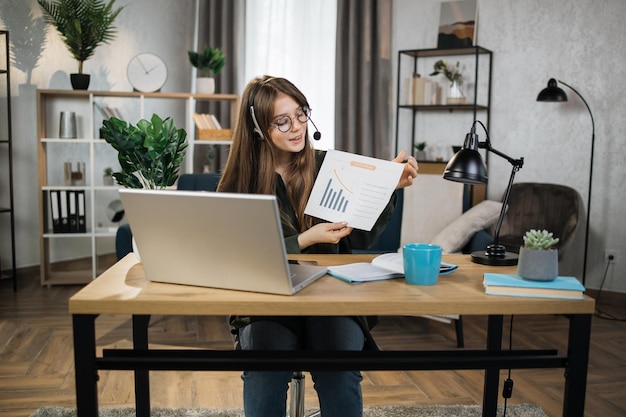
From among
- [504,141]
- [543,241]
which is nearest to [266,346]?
[543,241]

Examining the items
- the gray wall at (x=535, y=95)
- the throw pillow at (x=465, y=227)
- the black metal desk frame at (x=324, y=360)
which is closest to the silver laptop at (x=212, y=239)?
the black metal desk frame at (x=324, y=360)

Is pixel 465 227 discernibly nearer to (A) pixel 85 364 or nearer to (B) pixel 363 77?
(B) pixel 363 77

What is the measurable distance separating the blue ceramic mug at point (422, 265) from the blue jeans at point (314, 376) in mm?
259

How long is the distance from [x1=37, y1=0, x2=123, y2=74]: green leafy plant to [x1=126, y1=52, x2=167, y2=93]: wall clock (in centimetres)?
29

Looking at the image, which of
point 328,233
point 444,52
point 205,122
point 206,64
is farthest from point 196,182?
point 328,233

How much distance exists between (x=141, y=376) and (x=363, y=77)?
138 inches

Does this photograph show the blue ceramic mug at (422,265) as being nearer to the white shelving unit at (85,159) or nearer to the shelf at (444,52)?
the shelf at (444,52)

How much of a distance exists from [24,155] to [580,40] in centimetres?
395

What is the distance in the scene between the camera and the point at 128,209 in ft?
4.66

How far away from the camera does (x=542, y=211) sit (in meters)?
4.30

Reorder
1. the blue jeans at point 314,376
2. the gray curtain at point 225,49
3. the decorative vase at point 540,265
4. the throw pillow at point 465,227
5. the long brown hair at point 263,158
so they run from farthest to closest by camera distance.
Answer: the gray curtain at point 225,49 → the throw pillow at point 465,227 → the long brown hair at point 263,158 → the blue jeans at point 314,376 → the decorative vase at point 540,265

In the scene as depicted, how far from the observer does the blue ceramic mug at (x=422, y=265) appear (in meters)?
1.50

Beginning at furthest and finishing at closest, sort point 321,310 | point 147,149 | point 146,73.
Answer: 1. point 146,73
2. point 147,149
3. point 321,310

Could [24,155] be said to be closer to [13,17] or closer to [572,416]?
[13,17]
